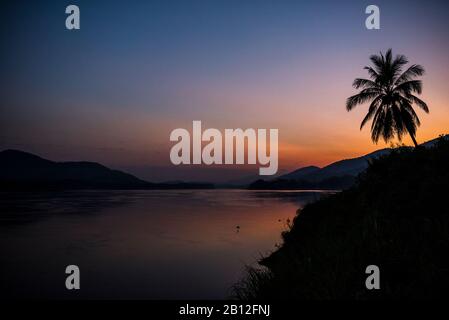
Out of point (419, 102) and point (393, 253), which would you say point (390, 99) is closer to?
point (419, 102)

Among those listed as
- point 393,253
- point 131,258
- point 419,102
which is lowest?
point 131,258

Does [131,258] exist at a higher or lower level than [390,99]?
lower

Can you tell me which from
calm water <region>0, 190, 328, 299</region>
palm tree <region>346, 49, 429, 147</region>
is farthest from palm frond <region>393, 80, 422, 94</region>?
calm water <region>0, 190, 328, 299</region>

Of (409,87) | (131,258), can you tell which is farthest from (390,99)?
→ (131,258)

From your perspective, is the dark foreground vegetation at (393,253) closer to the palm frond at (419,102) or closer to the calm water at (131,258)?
the calm water at (131,258)

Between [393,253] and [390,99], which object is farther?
[390,99]

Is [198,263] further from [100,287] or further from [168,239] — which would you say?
[168,239]

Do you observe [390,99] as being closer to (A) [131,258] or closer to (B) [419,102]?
(B) [419,102]

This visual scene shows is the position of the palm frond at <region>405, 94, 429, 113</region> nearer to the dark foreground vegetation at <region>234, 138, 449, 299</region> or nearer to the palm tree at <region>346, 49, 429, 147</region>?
the palm tree at <region>346, 49, 429, 147</region>

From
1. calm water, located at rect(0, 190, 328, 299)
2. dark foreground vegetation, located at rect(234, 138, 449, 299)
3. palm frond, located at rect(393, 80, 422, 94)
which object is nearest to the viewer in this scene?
dark foreground vegetation, located at rect(234, 138, 449, 299)

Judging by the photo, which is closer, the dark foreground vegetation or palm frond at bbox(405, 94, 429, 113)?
the dark foreground vegetation
